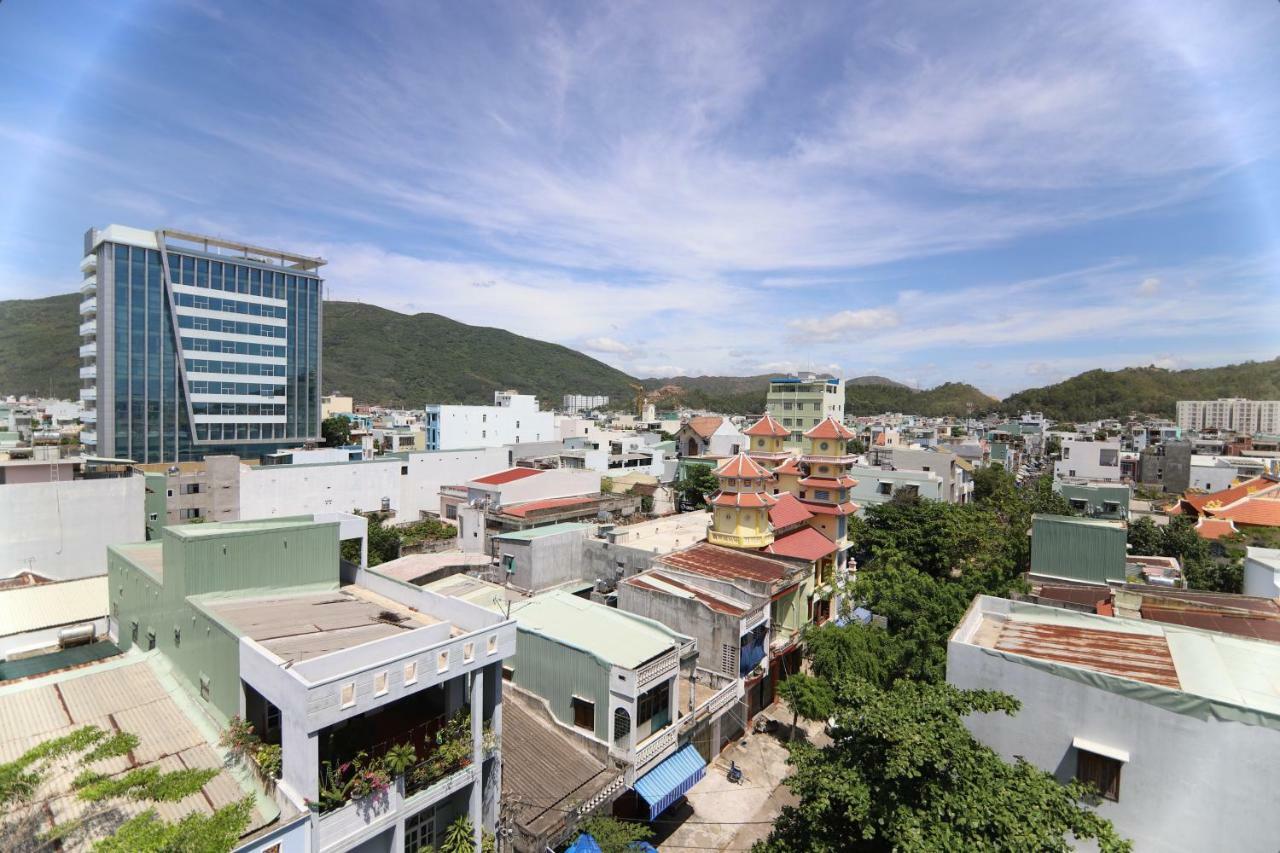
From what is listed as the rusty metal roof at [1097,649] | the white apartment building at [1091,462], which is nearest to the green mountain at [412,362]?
the white apartment building at [1091,462]

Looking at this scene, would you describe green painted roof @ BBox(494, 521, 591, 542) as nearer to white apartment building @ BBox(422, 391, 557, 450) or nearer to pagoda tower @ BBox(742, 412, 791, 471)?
pagoda tower @ BBox(742, 412, 791, 471)

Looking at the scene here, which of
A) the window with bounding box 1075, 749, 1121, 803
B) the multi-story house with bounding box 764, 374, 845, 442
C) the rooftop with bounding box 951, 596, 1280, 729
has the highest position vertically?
the multi-story house with bounding box 764, 374, 845, 442

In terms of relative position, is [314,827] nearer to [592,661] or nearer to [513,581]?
[592,661]

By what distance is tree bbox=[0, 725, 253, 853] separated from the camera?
275 inches

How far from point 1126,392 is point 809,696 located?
175 meters

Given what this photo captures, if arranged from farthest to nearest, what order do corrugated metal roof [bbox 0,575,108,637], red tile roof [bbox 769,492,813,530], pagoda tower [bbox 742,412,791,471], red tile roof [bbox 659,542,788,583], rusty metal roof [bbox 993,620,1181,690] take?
pagoda tower [bbox 742,412,791,471]
red tile roof [bbox 769,492,813,530]
red tile roof [bbox 659,542,788,583]
corrugated metal roof [bbox 0,575,108,637]
rusty metal roof [bbox 993,620,1181,690]

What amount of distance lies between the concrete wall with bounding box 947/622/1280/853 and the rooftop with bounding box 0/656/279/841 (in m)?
11.5

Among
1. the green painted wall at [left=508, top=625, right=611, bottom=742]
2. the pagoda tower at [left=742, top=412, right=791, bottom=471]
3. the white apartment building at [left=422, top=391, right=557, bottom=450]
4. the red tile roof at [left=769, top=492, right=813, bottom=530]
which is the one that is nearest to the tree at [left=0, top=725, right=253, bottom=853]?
the green painted wall at [left=508, top=625, right=611, bottom=742]

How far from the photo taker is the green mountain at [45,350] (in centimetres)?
9281

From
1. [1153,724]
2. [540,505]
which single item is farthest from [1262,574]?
[540,505]

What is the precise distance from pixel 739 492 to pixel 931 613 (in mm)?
8238

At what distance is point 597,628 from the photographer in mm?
15172

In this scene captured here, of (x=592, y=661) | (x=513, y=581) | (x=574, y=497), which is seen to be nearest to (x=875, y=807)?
(x=592, y=661)

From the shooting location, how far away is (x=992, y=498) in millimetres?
46469
